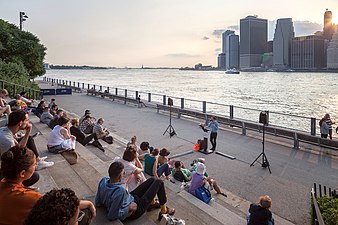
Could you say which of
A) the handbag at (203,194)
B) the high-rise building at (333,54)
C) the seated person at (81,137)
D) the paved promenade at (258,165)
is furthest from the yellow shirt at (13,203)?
the high-rise building at (333,54)

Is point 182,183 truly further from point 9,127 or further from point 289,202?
point 9,127

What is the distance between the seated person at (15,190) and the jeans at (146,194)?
7.44 feet

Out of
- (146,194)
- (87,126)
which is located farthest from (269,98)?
(146,194)

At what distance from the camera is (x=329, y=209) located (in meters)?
5.12

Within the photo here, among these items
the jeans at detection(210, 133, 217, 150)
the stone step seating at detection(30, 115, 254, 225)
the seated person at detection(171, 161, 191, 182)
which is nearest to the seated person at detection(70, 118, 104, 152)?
the stone step seating at detection(30, 115, 254, 225)

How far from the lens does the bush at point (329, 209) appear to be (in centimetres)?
485

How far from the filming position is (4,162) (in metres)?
2.79

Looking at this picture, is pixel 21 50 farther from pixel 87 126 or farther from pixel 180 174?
pixel 180 174

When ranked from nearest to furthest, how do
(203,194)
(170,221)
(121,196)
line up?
1. (121,196)
2. (170,221)
3. (203,194)

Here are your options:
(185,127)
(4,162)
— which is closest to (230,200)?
(4,162)

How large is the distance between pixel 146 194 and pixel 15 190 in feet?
8.51

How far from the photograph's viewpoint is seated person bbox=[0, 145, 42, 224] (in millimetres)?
2715

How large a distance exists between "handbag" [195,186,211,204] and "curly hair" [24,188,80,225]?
16.8 feet

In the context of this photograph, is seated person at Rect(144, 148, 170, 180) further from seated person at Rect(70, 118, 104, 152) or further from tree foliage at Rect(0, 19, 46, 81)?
tree foliage at Rect(0, 19, 46, 81)
